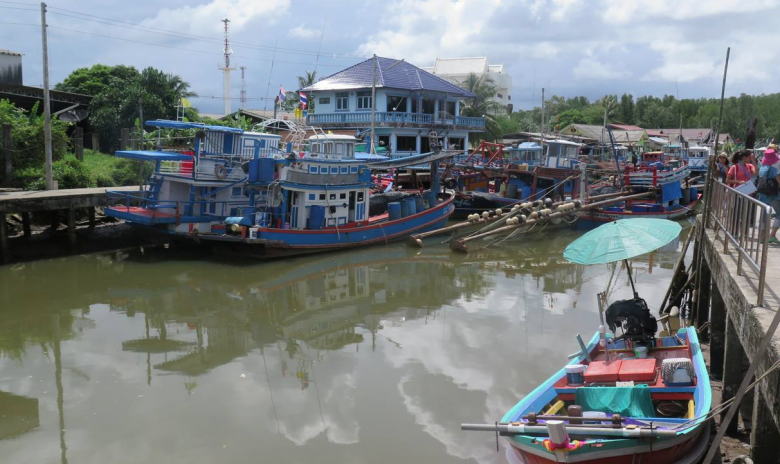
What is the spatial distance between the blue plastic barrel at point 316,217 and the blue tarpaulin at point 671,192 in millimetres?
16151

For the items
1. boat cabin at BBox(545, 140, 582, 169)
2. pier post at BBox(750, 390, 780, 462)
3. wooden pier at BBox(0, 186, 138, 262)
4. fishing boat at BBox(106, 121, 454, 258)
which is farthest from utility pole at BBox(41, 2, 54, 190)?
pier post at BBox(750, 390, 780, 462)

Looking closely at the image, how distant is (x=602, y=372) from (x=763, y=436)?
219 centimetres

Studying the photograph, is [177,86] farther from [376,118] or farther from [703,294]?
[703,294]

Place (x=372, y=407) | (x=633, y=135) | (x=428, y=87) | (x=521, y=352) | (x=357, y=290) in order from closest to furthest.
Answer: (x=372, y=407) → (x=521, y=352) → (x=357, y=290) → (x=428, y=87) → (x=633, y=135)

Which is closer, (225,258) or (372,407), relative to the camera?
(372,407)

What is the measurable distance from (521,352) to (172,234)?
11953 millimetres

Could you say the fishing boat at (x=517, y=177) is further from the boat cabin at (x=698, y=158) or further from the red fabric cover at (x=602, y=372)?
the red fabric cover at (x=602, y=372)

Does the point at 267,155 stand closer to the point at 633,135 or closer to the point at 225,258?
the point at 225,258

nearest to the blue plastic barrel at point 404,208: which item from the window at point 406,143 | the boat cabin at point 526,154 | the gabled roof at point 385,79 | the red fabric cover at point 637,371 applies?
the boat cabin at point 526,154

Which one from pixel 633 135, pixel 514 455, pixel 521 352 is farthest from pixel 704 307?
pixel 633 135

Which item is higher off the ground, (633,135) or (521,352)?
(633,135)

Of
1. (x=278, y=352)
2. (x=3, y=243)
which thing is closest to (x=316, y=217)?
(x=278, y=352)

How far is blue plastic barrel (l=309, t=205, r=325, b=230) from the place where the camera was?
19.8m

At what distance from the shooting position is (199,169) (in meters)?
19.1
